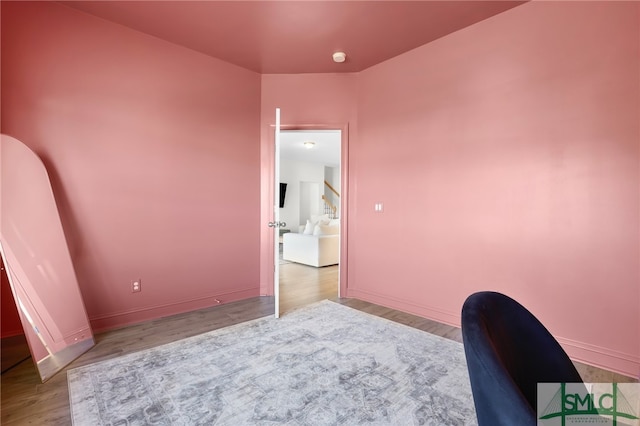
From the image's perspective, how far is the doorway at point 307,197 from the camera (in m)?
4.09

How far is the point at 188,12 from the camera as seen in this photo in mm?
2725

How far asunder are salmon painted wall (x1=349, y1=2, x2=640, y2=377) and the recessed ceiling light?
0.48 meters

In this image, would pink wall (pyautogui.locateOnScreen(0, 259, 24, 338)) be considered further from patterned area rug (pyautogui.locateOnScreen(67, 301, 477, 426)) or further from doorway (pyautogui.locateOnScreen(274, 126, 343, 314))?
doorway (pyautogui.locateOnScreen(274, 126, 343, 314))

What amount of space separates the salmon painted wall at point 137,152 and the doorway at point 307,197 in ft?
2.50

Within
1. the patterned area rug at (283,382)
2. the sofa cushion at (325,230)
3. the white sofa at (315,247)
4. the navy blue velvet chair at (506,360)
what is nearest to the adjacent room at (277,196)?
the patterned area rug at (283,382)

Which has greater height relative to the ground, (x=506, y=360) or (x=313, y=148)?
(x=313, y=148)

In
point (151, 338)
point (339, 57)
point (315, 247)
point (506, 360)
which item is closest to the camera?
point (506, 360)

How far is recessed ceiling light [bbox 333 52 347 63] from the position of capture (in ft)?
11.2

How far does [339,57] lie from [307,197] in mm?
7685

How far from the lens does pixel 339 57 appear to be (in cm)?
346

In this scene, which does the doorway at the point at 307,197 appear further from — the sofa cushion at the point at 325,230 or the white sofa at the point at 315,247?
the sofa cushion at the point at 325,230

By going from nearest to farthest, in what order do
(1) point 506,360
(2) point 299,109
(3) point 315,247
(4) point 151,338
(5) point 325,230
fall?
1. (1) point 506,360
2. (4) point 151,338
3. (2) point 299,109
4. (3) point 315,247
5. (5) point 325,230

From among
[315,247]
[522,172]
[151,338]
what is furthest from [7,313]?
[522,172]

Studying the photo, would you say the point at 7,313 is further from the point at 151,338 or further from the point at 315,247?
the point at 315,247
